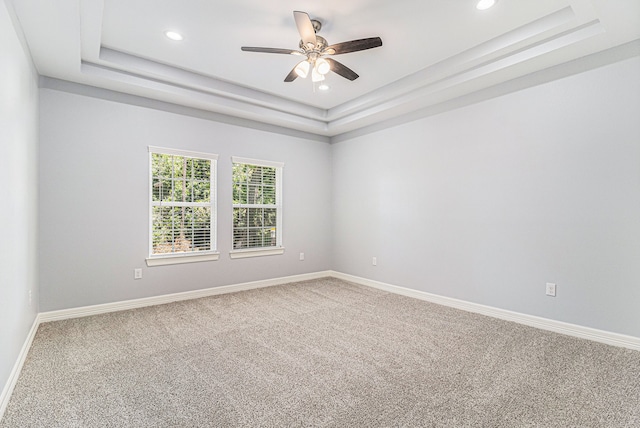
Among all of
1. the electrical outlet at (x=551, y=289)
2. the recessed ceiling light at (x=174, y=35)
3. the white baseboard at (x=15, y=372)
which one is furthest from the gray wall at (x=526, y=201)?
the white baseboard at (x=15, y=372)

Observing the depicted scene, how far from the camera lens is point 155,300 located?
402cm

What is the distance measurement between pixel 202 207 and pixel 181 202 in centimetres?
29

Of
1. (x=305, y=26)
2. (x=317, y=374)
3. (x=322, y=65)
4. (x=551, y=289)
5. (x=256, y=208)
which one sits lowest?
(x=317, y=374)

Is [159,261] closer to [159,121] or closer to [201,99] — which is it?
[159,121]

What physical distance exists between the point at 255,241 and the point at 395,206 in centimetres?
226

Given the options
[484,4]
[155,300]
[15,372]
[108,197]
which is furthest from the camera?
[155,300]

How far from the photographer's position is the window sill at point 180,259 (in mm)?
4031

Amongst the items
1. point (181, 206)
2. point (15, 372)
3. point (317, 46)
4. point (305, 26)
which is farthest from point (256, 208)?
point (15, 372)

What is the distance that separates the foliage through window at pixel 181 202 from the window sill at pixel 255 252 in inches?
13.2

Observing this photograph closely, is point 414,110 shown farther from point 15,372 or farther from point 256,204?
point 15,372

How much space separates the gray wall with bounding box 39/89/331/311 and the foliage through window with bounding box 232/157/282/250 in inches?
6.8

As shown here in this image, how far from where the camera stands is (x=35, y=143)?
10.3 feet

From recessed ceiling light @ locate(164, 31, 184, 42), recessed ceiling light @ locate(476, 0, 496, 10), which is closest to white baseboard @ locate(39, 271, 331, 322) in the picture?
recessed ceiling light @ locate(164, 31, 184, 42)

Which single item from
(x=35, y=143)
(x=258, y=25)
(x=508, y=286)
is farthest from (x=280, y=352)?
(x=35, y=143)
